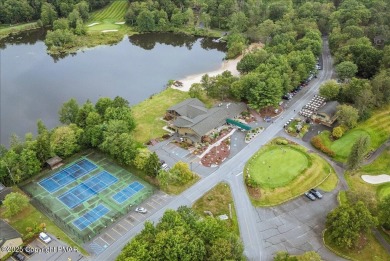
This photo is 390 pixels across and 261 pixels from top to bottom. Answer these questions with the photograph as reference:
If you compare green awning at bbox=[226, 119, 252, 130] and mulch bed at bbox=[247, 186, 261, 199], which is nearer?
mulch bed at bbox=[247, 186, 261, 199]

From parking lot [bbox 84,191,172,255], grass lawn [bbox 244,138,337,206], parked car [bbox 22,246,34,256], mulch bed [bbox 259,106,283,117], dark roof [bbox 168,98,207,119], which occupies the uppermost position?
dark roof [bbox 168,98,207,119]

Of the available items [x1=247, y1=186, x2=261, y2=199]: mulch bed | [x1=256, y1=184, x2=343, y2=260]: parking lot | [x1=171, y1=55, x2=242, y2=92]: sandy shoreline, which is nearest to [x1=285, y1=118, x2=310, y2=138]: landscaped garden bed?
[x1=256, y1=184, x2=343, y2=260]: parking lot

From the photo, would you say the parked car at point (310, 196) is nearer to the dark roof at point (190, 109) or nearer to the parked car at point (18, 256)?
the dark roof at point (190, 109)

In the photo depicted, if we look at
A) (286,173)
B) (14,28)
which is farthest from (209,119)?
(14,28)

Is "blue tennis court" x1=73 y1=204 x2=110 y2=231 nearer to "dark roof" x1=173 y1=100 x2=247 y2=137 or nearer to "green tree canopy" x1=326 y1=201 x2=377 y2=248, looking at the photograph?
"dark roof" x1=173 y1=100 x2=247 y2=137

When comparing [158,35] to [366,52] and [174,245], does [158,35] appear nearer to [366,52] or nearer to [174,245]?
[366,52]

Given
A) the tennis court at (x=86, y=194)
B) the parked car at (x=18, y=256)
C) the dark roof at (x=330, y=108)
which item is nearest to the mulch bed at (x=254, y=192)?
the tennis court at (x=86, y=194)

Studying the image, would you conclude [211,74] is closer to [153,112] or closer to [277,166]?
[153,112]
